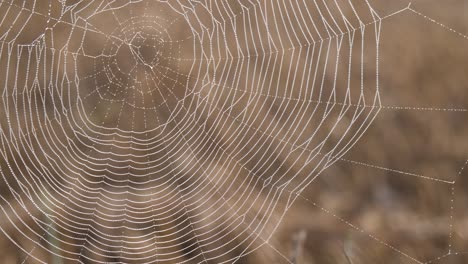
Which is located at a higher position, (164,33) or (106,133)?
(164,33)

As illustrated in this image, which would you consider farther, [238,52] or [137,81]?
[137,81]

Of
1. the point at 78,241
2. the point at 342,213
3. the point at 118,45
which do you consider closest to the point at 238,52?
the point at 118,45

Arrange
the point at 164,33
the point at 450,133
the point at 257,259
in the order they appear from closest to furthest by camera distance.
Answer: the point at 257,259 → the point at 450,133 → the point at 164,33

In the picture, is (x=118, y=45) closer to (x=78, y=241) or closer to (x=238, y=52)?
(x=238, y=52)

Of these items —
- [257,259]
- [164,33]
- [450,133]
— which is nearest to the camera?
[257,259]

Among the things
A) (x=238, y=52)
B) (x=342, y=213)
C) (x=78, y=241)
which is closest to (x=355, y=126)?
(x=342, y=213)

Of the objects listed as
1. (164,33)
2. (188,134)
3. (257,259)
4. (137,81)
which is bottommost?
(257,259)
